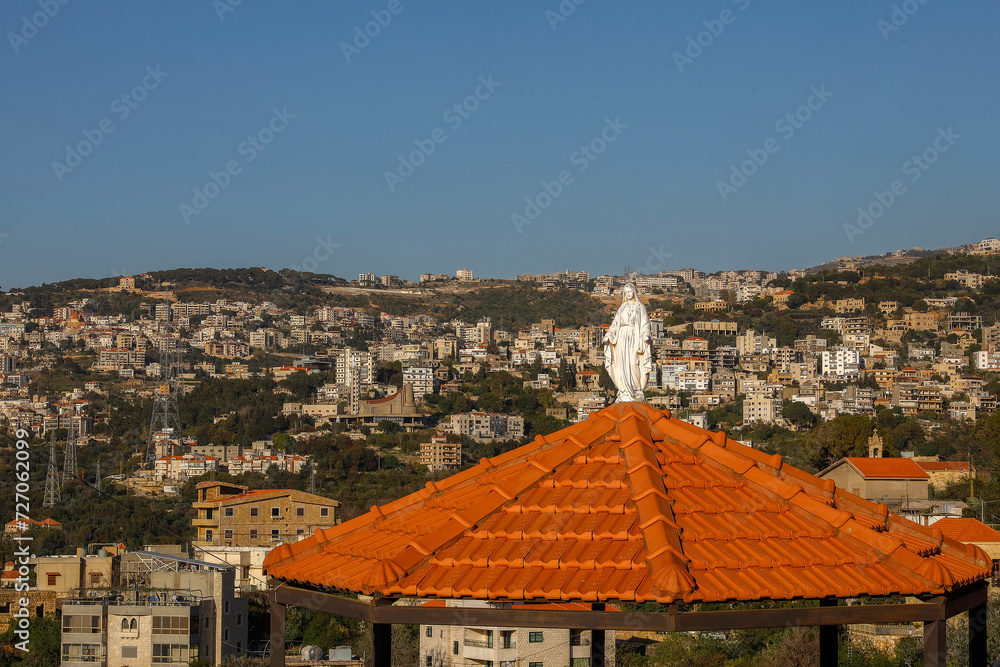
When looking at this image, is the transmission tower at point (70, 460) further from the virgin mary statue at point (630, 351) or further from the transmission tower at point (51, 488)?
the virgin mary statue at point (630, 351)

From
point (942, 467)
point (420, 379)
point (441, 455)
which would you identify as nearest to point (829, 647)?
point (942, 467)

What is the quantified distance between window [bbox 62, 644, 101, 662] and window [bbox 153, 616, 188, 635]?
123 cm

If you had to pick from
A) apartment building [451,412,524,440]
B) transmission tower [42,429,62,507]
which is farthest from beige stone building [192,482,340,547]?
apartment building [451,412,524,440]

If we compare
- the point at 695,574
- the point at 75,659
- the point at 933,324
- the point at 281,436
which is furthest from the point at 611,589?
the point at 933,324

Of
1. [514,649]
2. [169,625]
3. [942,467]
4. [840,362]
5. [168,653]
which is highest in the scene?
[840,362]

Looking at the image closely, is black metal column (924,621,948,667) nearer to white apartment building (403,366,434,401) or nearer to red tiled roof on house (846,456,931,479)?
red tiled roof on house (846,456,931,479)

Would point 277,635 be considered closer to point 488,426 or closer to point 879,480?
point 879,480

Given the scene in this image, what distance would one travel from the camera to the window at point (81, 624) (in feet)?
82.6

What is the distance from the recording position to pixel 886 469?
4169 cm

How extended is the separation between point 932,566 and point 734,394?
120 m

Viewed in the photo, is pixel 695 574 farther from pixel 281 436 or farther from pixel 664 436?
pixel 281 436

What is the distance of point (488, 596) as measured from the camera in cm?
396

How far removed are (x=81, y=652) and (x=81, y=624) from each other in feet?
2.24

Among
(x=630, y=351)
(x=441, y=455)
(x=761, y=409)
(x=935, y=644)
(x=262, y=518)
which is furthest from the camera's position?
(x=761, y=409)
